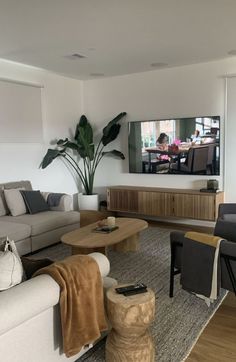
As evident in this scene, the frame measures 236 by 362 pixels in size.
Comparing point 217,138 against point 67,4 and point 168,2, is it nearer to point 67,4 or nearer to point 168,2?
point 168,2

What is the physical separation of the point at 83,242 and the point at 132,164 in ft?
9.29

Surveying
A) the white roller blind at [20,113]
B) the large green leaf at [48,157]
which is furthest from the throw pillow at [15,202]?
the large green leaf at [48,157]

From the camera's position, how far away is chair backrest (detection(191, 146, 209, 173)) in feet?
16.6

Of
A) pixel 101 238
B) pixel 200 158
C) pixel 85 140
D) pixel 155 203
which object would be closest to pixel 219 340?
pixel 101 238

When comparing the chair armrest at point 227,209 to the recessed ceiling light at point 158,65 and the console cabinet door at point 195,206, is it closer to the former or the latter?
the console cabinet door at point 195,206

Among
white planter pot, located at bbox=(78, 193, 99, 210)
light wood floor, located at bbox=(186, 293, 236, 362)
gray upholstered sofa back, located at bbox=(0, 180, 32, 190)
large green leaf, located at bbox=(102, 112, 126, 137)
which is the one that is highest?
large green leaf, located at bbox=(102, 112, 126, 137)

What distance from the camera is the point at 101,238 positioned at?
3.35 m

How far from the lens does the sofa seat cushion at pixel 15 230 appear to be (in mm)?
3678

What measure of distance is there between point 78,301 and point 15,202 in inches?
110

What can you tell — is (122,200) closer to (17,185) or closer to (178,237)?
(17,185)

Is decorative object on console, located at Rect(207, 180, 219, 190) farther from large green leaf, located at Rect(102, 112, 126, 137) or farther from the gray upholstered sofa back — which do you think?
the gray upholstered sofa back

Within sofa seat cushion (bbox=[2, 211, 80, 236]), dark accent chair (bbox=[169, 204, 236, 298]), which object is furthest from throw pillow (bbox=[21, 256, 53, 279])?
sofa seat cushion (bbox=[2, 211, 80, 236])

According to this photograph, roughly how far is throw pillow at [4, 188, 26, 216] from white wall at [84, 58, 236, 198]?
217 cm

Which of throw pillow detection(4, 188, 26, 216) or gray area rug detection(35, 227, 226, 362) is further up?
throw pillow detection(4, 188, 26, 216)
